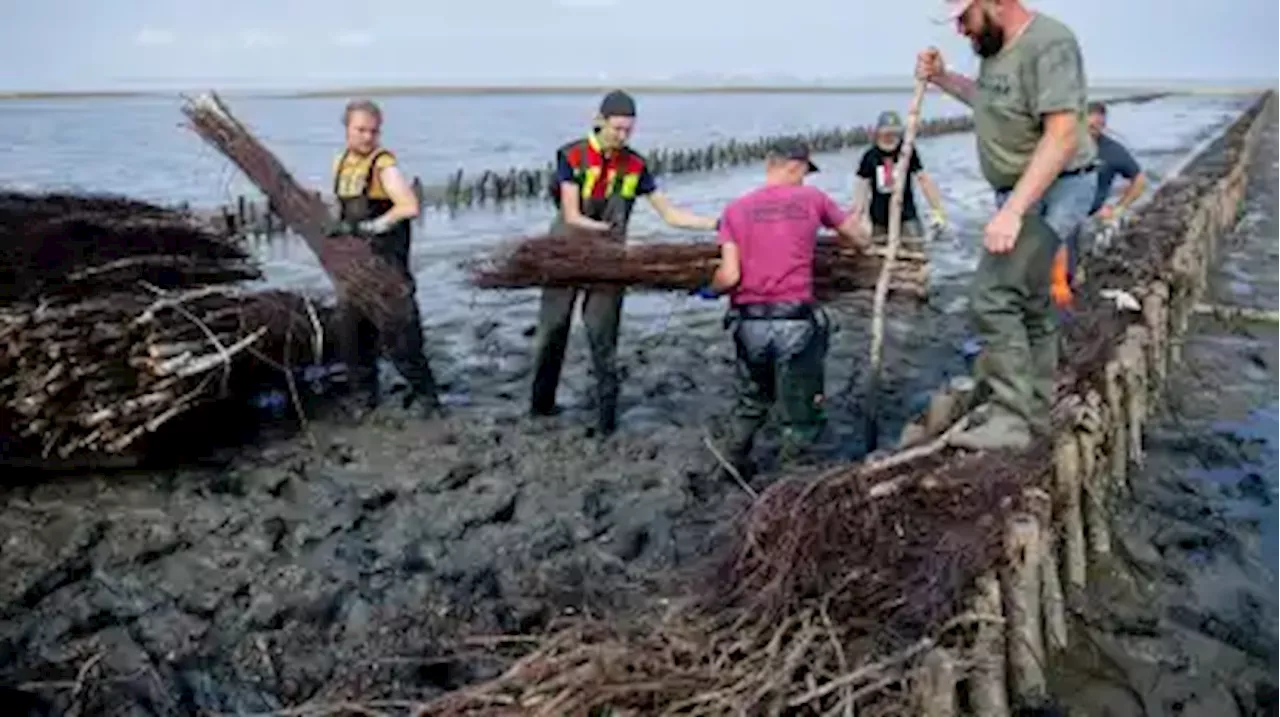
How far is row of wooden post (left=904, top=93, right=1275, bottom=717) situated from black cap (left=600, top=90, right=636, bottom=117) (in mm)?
2453

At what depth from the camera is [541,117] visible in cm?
8231

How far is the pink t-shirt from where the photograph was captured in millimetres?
5949

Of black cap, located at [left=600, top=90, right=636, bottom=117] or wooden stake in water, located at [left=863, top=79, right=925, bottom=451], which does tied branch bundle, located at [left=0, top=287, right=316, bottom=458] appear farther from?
wooden stake in water, located at [left=863, top=79, right=925, bottom=451]

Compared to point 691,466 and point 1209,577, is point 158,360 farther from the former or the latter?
point 1209,577

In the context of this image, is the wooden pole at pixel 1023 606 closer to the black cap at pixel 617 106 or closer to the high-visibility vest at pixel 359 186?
the black cap at pixel 617 106

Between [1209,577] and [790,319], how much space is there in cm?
245

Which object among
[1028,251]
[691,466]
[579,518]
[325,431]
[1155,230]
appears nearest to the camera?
[1028,251]

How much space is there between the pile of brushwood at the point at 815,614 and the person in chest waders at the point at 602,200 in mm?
2487

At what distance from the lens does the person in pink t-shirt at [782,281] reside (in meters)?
5.96

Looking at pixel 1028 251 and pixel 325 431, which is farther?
pixel 325 431

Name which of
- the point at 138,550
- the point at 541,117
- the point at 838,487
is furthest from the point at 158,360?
the point at 541,117

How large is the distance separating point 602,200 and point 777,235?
1344 millimetres

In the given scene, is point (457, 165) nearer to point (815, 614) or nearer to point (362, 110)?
point (362, 110)

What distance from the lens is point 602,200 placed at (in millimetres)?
6836
